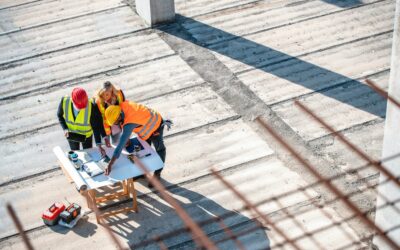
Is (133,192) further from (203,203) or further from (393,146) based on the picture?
(393,146)

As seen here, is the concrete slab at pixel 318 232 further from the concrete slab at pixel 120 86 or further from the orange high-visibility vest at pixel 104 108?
the concrete slab at pixel 120 86

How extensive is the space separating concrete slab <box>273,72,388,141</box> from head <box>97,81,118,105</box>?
3708 mm

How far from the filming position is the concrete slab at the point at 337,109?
11094 mm

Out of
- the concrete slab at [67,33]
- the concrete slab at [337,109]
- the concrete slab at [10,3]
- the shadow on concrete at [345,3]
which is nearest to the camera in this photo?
the concrete slab at [337,109]

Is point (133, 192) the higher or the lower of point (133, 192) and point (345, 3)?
the lower

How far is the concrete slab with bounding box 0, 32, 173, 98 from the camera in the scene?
500 inches

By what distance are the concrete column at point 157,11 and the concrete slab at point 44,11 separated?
3.86ft

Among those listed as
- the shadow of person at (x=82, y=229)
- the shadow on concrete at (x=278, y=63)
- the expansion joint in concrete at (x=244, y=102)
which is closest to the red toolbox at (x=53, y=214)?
the shadow of person at (x=82, y=229)

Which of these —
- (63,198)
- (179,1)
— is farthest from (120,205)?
(179,1)

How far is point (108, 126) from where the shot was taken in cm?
921

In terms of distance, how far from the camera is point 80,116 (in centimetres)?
916

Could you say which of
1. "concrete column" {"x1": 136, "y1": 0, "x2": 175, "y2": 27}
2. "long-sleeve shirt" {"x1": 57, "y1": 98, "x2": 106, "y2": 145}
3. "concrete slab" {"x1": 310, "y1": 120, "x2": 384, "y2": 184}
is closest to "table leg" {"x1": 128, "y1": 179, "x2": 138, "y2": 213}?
"long-sleeve shirt" {"x1": 57, "y1": 98, "x2": 106, "y2": 145}

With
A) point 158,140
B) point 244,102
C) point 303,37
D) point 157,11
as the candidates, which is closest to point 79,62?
point 157,11

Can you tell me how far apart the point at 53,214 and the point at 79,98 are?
5.78 ft
